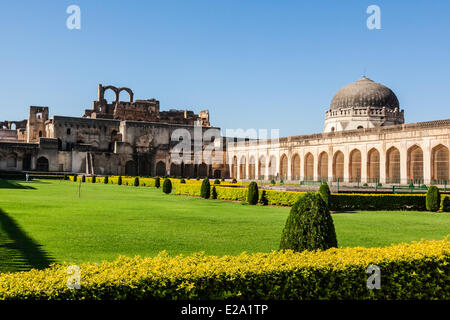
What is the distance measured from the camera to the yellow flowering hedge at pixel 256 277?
149 inches

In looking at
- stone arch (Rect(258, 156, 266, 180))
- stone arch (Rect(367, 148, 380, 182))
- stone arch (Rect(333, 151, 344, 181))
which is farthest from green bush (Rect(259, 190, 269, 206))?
stone arch (Rect(258, 156, 266, 180))

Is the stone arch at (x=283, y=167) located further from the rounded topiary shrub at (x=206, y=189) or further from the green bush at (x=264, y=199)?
the green bush at (x=264, y=199)

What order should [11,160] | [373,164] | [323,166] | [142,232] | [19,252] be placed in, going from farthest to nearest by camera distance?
[11,160], [323,166], [373,164], [142,232], [19,252]

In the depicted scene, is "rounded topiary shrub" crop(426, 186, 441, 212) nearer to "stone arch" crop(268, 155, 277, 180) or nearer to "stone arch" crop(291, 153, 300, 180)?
"stone arch" crop(291, 153, 300, 180)

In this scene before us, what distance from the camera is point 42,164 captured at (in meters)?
48.0

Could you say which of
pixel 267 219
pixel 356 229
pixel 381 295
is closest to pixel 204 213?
pixel 267 219

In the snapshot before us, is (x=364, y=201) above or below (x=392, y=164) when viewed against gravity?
below

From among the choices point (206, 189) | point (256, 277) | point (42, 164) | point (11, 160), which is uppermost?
point (11, 160)

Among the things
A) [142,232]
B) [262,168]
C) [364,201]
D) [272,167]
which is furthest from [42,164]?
[142,232]

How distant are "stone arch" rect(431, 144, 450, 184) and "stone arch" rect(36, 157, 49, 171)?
3777 cm

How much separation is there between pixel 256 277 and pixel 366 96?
4441cm

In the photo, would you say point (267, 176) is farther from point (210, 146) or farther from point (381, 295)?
point (381, 295)

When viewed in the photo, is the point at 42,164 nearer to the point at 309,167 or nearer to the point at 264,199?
the point at 309,167

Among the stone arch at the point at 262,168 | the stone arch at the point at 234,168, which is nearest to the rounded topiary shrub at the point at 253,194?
the stone arch at the point at 262,168
